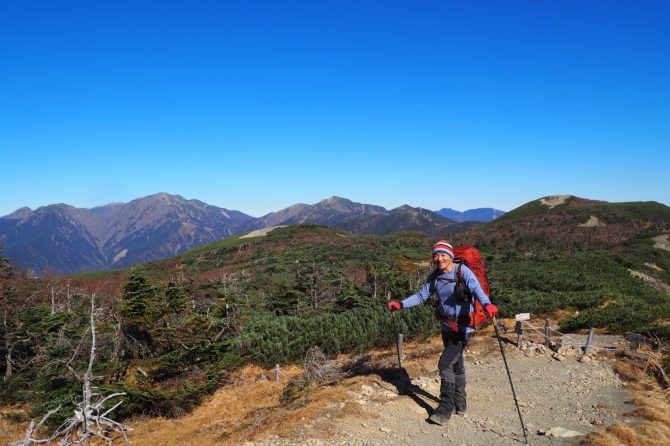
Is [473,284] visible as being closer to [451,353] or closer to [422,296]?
[422,296]

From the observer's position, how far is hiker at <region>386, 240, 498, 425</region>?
20.0ft

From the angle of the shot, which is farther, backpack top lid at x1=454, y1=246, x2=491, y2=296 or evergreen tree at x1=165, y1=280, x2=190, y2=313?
evergreen tree at x1=165, y1=280, x2=190, y2=313

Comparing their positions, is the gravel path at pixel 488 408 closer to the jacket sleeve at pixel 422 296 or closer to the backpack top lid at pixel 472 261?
the jacket sleeve at pixel 422 296

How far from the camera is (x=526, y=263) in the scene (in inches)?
1636

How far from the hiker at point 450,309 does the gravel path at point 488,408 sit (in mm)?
513

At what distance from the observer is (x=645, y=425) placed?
6.45 m

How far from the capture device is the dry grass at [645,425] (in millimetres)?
5898

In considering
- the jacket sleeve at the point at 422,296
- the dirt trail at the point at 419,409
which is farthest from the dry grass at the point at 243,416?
the jacket sleeve at the point at 422,296

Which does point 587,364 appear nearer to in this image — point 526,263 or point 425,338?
point 425,338

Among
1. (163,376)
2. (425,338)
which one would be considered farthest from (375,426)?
(425,338)

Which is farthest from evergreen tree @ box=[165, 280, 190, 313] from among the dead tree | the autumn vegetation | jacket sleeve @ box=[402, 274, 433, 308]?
jacket sleeve @ box=[402, 274, 433, 308]

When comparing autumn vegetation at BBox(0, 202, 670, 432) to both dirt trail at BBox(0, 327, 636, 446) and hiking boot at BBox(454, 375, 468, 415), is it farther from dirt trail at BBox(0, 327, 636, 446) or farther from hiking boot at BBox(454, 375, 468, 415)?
hiking boot at BBox(454, 375, 468, 415)

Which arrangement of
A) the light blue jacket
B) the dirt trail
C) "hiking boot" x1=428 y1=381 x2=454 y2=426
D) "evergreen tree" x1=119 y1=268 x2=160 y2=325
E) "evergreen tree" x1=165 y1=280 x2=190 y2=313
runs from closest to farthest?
1. the light blue jacket
2. the dirt trail
3. "hiking boot" x1=428 y1=381 x2=454 y2=426
4. "evergreen tree" x1=119 y1=268 x2=160 y2=325
5. "evergreen tree" x1=165 y1=280 x2=190 y2=313

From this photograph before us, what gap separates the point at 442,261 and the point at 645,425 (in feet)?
14.0
